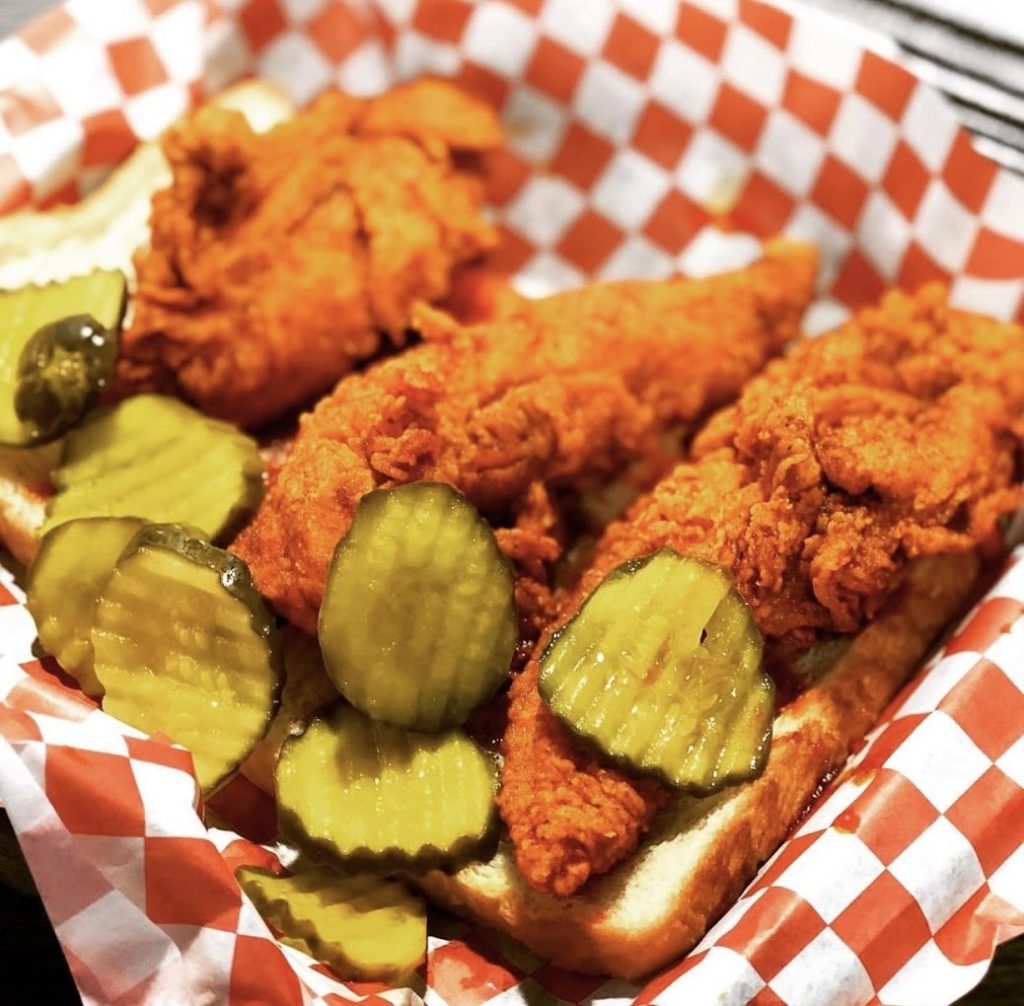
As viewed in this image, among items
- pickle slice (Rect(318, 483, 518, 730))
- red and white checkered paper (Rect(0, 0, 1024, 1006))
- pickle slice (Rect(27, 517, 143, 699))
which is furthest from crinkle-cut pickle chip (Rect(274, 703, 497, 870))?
pickle slice (Rect(27, 517, 143, 699))

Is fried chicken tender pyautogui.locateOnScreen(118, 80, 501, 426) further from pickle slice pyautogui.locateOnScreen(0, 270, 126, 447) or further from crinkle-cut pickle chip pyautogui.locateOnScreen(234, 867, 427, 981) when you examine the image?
crinkle-cut pickle chip pyautogui.locateOnScreen(234, 867, 427, 981)

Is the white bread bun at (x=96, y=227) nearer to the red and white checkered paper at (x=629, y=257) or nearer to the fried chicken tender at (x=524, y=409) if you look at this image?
the red and white checkered paper at (x=629, y=257)

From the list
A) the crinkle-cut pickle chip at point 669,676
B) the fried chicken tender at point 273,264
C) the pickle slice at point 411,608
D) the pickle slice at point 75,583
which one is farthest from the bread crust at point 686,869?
the fried chicken tender at point 273,264

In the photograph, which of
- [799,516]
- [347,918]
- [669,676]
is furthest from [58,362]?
[799,516]

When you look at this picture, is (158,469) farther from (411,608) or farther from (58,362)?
(411,608)

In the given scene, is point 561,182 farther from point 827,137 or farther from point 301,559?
point 301,559

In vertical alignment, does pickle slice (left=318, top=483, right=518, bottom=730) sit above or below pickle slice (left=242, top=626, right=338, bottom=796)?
above
